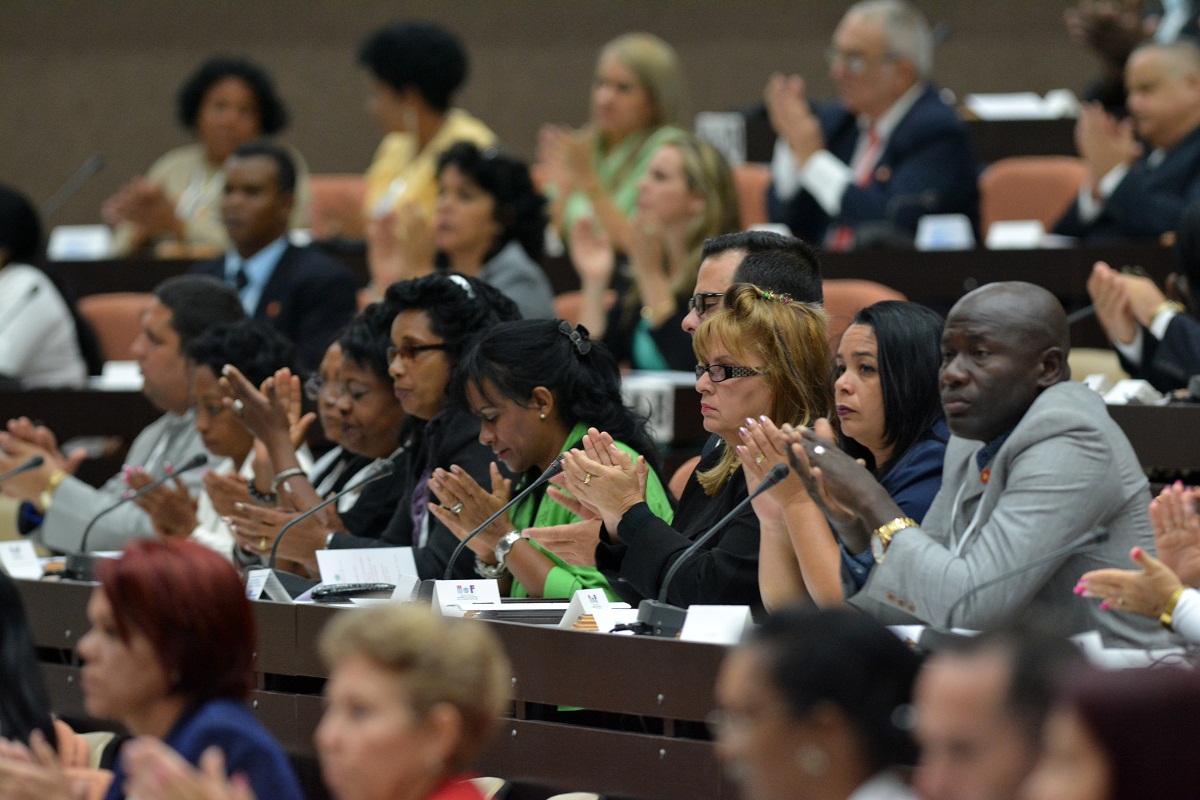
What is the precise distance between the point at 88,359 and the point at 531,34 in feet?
11.5

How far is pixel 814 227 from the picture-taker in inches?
234

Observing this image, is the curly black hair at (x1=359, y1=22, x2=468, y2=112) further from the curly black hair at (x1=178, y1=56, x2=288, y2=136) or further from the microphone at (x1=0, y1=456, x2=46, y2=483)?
the microphone at (x1=0, y1=456, x2=46, y2=483)

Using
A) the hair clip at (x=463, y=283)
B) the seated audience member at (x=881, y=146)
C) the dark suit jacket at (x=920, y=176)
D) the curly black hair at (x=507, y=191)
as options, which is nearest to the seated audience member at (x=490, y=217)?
the curly black hair at (x=507, y=191)

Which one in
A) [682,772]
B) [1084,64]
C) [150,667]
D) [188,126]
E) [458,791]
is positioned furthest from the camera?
[1084,64]

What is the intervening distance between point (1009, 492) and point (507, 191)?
8.66 ft

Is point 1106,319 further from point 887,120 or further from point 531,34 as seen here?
point 531,34

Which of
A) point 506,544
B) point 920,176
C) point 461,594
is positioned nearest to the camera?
point 461,594

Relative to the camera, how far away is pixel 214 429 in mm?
4086

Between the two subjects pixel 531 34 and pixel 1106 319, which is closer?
pixel 1106 319

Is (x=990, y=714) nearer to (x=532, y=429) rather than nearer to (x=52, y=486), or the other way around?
(x=532, y=429)

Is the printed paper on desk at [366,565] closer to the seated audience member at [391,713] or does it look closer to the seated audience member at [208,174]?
the seated audience member at [391,713]

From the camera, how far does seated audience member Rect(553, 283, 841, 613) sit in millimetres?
2850

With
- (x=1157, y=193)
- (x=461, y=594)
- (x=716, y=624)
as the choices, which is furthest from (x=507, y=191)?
(x=716, y=624)

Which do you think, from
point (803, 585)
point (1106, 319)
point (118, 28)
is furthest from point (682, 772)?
point (118, 28)
